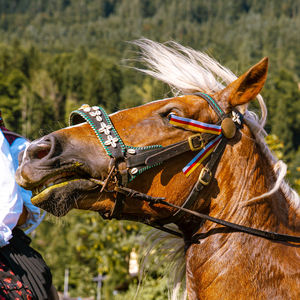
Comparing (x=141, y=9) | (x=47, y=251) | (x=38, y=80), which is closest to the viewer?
(x=47, y=251)

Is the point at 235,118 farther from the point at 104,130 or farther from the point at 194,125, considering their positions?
the point at 104,130

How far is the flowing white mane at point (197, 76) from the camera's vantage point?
2986 millimetres

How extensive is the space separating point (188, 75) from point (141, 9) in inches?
7438

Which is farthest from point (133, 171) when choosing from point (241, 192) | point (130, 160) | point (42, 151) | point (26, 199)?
point (26, 199)

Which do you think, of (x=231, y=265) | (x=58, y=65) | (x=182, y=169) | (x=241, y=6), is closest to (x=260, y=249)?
(x=231, y=265)

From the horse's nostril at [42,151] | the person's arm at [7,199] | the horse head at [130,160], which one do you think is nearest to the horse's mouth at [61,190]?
the horse head at [130,160]

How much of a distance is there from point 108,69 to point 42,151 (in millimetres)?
63609

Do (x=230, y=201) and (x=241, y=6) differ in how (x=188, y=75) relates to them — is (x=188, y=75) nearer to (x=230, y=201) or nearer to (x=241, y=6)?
(x=230, y=201)

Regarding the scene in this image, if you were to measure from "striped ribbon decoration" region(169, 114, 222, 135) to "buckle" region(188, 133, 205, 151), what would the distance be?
0.05 m

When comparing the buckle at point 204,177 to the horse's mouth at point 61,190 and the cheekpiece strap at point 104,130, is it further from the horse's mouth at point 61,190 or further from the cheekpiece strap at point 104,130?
the horse's mouth at point 61,190

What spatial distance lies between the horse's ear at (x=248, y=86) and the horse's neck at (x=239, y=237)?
0.97ft

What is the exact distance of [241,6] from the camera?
19775 cm

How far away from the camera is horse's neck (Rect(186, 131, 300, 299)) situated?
269 cm

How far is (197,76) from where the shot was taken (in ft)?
10.0
